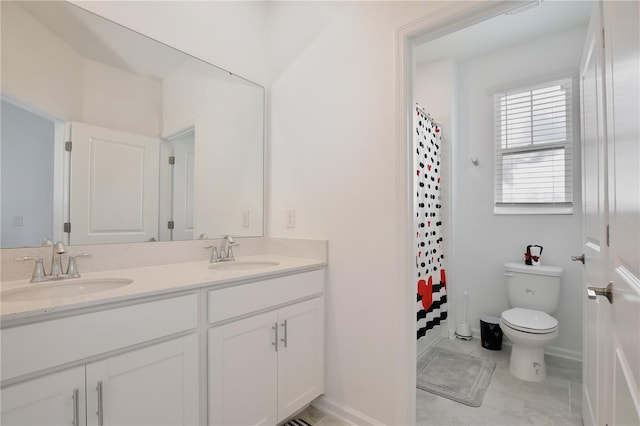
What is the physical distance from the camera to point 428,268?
7.72ft

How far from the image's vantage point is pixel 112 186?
1.47 m

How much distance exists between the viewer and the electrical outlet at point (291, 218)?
1944 mm

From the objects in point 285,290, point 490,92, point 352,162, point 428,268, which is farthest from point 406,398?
point 490,92

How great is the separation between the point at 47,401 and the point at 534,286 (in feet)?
9.40

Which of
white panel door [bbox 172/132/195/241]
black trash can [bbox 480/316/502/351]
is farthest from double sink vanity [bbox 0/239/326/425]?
black trash can [bbox 480/316/502/351]

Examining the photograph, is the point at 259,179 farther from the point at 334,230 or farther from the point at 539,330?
the point at 539,330

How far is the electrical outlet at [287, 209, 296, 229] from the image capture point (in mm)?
1944

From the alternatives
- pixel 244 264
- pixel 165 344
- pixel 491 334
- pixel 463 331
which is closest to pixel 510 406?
pixel 491 334

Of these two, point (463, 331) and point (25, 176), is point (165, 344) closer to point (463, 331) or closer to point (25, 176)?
point (25, 176)

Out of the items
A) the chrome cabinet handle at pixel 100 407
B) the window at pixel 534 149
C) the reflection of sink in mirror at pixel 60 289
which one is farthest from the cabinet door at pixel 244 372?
the window at pixel 534 149

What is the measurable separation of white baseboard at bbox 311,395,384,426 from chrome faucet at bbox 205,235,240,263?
3.29ft

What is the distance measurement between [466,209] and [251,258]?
2.06 metres

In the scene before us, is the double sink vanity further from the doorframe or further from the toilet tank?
the toilet tank

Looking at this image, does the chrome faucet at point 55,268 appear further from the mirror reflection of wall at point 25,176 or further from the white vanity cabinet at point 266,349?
the white vanity cabinet at point 266,349
